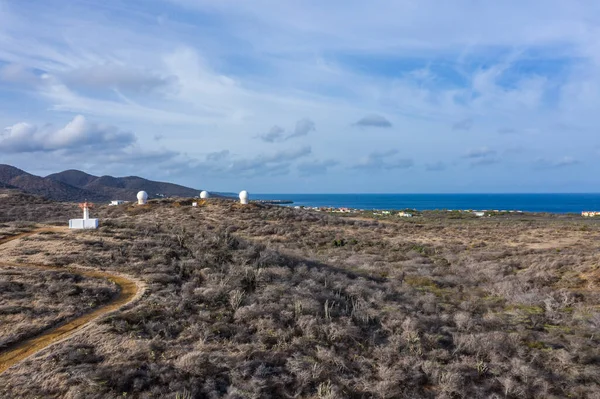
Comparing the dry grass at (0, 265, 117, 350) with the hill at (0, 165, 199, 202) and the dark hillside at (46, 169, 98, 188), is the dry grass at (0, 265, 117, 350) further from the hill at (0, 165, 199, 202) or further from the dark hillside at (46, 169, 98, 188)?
the dark hillside at (46, 169, 98, 188)

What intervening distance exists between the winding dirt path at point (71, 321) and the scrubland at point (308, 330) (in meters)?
0.37

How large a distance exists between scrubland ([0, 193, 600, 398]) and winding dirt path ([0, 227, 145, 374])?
0.37 m

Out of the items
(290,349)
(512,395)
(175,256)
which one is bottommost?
(512,395)

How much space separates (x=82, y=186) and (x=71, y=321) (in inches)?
5499

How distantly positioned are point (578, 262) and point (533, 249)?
6972mm

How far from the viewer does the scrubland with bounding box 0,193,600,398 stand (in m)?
8.42

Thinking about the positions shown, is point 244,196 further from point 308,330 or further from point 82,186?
point 82,186

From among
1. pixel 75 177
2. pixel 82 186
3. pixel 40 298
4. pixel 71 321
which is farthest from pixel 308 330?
pixel 75 177

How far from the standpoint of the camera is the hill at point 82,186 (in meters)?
99.5

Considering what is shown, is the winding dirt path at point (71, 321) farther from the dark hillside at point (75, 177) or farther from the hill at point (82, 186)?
the dark hillside at point (75, 177)

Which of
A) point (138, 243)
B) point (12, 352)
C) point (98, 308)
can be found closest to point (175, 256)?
Result: point (138, 243)

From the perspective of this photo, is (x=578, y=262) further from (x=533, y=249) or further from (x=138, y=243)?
(x=138, y=243)

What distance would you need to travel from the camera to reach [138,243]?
56.1 ft

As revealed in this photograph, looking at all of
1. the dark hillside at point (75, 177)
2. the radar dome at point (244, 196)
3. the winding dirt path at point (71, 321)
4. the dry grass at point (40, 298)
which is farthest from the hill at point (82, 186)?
the dry grass at point (40, 298)
